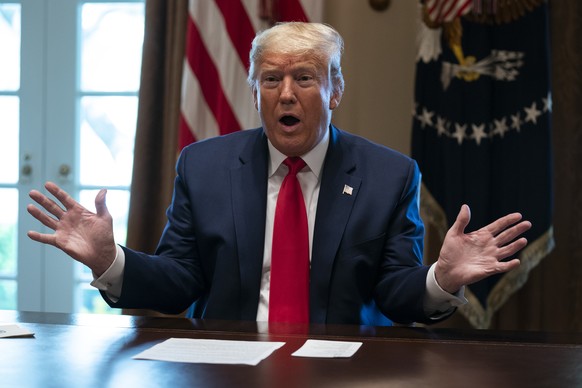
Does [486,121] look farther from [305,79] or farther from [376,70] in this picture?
[305,79]

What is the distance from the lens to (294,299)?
2.23m

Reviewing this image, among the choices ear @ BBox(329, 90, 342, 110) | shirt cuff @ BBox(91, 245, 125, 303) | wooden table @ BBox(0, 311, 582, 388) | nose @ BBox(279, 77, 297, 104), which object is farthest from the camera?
ear @ BBox(329, 90, 342, 110)

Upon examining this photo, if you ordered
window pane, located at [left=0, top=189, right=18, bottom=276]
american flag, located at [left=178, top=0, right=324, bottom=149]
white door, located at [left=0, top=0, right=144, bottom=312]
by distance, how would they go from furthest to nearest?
window pane, located at [left=0, top=189, right=18, bottom=276] → white door, located at [left=0, top=0, right=144, bottom=312] → american flag, located at [left=178, top=0, right=324, bottom=149]

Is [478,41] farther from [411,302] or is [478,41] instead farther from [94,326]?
[94,326]

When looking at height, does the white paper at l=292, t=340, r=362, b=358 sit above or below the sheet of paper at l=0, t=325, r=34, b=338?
above

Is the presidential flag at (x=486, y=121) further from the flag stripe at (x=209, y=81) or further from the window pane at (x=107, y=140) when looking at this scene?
the window pane at (x=107, y=140)

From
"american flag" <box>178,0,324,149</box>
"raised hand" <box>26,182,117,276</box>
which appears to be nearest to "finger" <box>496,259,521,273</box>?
"raised hand" <box>26,182,117,276</box>

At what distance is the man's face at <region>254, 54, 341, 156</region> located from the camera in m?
2.37

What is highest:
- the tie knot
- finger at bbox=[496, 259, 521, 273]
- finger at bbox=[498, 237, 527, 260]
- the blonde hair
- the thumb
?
the blonde hair

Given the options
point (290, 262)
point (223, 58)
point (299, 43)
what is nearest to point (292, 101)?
point (299, 43)

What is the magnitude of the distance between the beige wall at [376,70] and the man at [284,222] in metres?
1.51

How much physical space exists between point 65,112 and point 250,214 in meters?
2.44

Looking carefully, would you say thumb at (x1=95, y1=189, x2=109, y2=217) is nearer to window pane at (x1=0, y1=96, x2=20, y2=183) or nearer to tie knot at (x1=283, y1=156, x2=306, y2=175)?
tie knot at (x1=283, y1=156, x2=306, y2=175)

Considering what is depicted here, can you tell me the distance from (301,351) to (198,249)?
2.89ft
